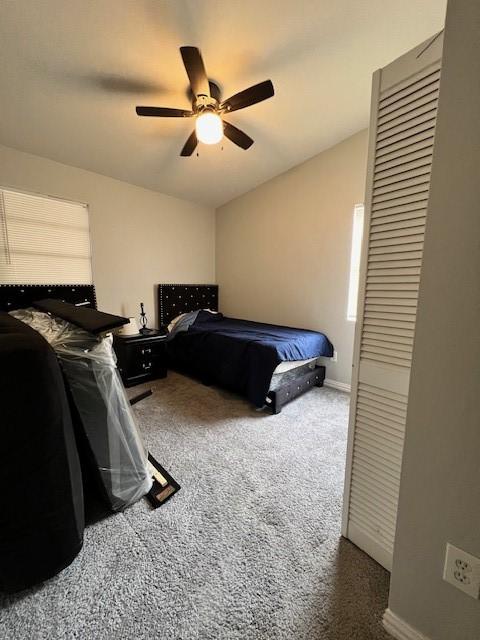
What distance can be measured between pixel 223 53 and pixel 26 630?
3145 mm

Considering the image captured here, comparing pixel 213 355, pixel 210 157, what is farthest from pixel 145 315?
pixel 210 157

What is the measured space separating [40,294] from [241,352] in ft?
7.34

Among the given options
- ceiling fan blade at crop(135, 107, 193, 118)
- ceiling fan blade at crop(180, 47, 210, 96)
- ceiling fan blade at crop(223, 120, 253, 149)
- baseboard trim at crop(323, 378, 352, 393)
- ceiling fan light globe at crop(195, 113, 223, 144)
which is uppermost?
→ ceiling fan blade at crop(180, 47, 210, 96)

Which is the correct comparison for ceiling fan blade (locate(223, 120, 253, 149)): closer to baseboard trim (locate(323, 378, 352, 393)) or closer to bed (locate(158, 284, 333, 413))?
bed (locate(158, 284, 333, 413))

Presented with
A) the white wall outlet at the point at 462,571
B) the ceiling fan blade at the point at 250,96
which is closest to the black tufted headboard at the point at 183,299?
the ceiling fan blade at the point at 250,96

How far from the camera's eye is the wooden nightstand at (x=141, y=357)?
3.00 m

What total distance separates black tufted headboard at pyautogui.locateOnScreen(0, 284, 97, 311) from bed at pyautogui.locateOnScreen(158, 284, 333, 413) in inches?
37.3

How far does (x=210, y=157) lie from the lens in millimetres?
2980

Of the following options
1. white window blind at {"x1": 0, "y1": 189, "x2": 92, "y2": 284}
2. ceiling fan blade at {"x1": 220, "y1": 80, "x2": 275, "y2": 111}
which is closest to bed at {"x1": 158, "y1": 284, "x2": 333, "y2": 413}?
white window blind at {"x1": 0, "y1": 189, "x2": 92, "y2": 284}

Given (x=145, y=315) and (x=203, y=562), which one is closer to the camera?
(x=203, y=562)

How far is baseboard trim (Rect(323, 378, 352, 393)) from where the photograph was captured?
3035 millimetres

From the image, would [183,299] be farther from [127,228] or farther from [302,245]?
[302,245]

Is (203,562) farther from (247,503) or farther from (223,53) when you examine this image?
(223,53)

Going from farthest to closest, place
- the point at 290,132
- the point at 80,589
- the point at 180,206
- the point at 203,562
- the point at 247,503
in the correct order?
the point at 180,206 → the point at 290,132 → the point at 247,503 → the point at 203,562 → the point at 80,589
